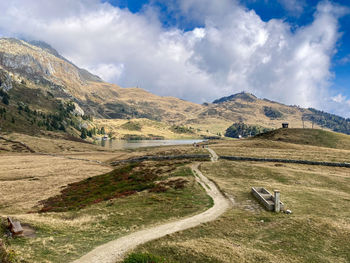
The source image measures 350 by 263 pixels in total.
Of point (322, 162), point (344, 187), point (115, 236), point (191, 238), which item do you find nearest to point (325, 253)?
point (191, 238)

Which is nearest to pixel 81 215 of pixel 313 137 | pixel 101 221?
pixel 101 221

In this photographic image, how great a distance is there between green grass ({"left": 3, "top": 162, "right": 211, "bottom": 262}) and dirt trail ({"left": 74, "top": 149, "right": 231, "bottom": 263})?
1185 millimetres

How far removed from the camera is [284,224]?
25.7 metres

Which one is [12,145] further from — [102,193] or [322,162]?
[322,162]

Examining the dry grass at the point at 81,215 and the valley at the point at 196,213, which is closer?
the valley at the point at 196,213

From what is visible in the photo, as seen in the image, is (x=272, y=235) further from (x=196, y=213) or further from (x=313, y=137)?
(x=313, y=137)

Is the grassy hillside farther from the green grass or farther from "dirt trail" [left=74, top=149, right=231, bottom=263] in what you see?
"dirt trail" [left=74, top=149, right=231, bottom=263]

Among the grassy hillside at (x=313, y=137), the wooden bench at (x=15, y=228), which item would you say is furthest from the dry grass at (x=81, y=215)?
the grassy hillside at (x=313, y=137)

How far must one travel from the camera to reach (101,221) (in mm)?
28969

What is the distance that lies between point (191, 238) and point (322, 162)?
2571 inches

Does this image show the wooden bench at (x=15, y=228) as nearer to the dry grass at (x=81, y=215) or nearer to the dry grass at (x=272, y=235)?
the dry grass at (x=81, y=215)

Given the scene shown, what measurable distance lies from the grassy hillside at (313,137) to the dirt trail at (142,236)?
10980cm

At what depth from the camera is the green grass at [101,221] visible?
19116 mm

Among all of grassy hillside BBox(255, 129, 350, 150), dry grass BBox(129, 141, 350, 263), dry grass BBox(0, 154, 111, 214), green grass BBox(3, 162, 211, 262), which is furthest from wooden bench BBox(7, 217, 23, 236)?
grassy hillside BBox(255, 129, 350, 150)
